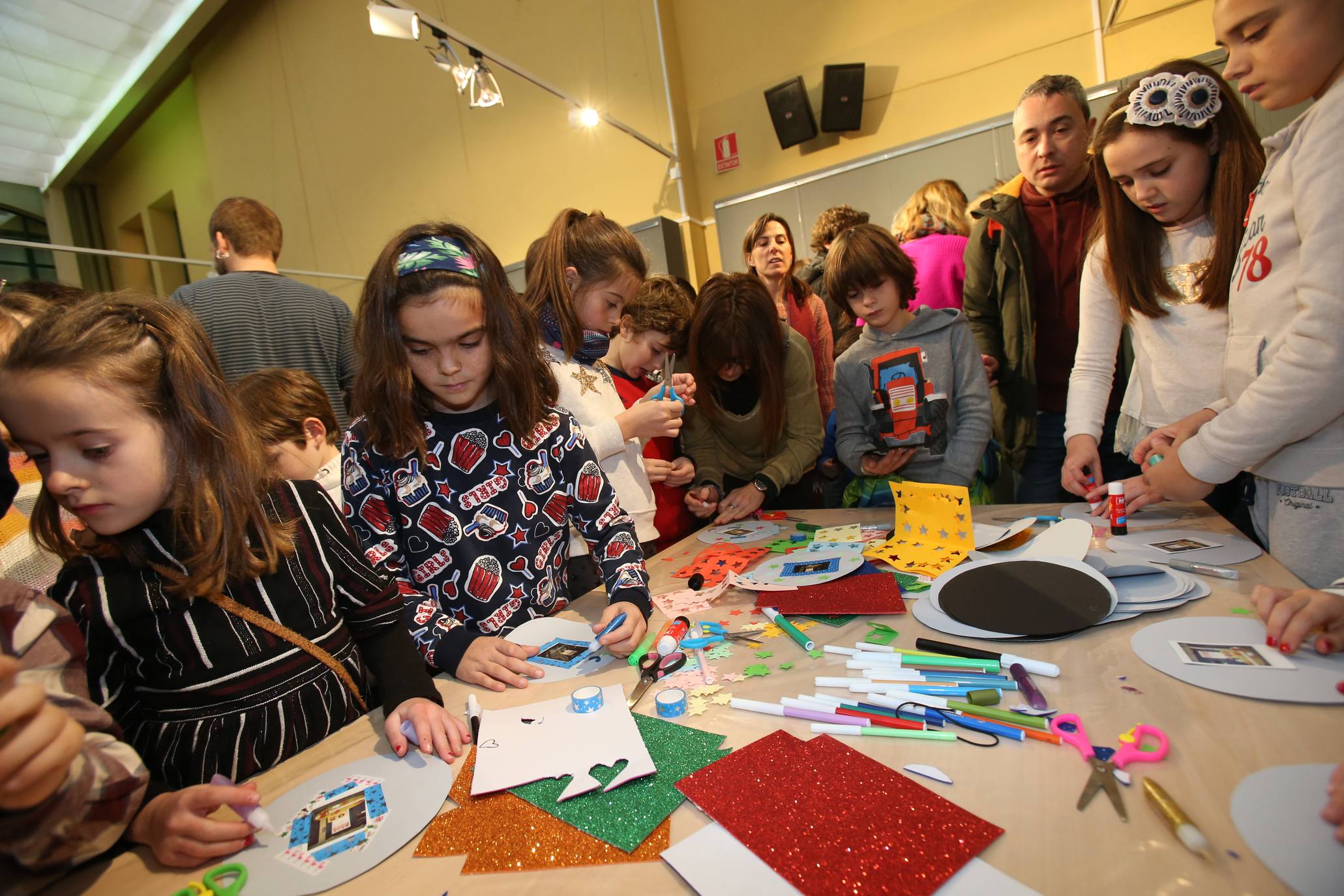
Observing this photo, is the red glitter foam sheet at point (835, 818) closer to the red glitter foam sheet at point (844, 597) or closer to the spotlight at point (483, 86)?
the red glitter foam sheet at point (844, 597)

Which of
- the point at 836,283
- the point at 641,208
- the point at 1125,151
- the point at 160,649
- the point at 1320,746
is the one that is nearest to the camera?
the point at 1320,746

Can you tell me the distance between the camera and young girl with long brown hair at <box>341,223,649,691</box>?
103 centimetres

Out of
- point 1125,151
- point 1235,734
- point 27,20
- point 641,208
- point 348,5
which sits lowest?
point 1235,734

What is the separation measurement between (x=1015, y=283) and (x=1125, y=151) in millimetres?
717

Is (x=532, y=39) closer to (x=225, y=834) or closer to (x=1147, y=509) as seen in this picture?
(x=1147, y=509)

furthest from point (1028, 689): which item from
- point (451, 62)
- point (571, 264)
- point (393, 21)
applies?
point (451, 62)

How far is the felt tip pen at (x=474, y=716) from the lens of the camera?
721 mm

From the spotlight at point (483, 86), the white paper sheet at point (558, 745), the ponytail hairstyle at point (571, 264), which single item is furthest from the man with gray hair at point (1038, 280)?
the spotlight at point (483, 86)

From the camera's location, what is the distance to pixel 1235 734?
55 cm

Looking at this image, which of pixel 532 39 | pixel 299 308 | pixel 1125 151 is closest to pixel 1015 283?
pixel 1125 151

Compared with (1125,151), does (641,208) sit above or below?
above

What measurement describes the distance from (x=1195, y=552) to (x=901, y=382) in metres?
0.84

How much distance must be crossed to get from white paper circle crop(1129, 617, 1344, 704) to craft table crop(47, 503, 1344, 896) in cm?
1

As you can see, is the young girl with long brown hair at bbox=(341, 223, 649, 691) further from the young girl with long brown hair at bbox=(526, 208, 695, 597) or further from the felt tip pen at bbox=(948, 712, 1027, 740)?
the felt tip pen at bbox=(948, 712, 1027, 740)
